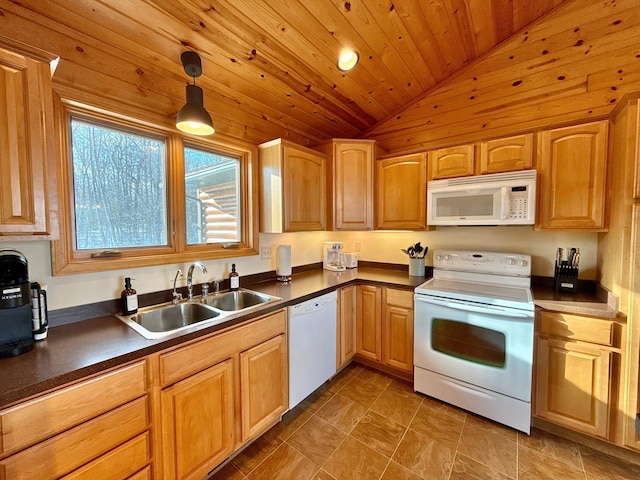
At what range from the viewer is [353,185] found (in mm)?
2666

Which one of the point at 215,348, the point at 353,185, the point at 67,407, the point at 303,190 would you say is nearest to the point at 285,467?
the point at 215,348

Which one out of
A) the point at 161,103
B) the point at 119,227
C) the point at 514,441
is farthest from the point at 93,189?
the point at 514,441

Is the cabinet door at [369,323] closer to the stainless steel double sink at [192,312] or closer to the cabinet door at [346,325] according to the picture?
the cabinet door at [346,325]

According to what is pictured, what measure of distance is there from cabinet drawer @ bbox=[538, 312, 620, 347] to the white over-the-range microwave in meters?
0.66

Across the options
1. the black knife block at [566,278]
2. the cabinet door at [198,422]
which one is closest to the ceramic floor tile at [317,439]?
the cabinet door at [198,422]

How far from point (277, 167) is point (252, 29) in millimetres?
921

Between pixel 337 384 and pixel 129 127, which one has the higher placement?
pixel 129 127

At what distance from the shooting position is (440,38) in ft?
6.73

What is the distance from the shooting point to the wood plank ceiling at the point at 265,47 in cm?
132

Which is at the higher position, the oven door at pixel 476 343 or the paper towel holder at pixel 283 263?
the paper towel holder at pixel 283 263

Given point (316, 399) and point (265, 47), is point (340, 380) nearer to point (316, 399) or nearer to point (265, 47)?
point (316, 399)

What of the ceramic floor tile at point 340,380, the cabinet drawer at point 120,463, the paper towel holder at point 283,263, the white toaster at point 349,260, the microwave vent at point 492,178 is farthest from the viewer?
the white toaster at point 349,260

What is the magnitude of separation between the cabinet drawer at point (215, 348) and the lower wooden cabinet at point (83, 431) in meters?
0.11

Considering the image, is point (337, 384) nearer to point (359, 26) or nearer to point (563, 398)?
point (563, 398)
